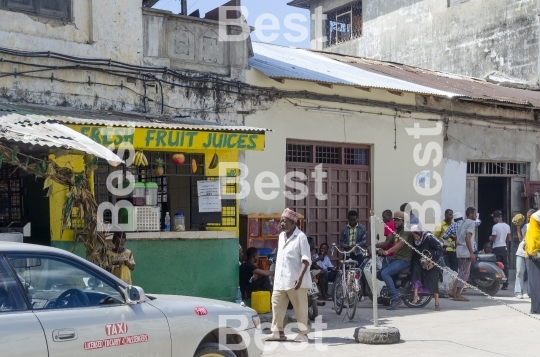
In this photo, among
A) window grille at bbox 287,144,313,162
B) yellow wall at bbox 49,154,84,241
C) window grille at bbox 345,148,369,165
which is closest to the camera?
yellow wall at bbox 49,154,84,241

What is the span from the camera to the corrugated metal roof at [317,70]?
13.3 m

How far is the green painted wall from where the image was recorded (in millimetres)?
10773

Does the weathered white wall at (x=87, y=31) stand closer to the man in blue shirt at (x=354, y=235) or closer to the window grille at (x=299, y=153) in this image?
the window grille at (x=299, y=153)

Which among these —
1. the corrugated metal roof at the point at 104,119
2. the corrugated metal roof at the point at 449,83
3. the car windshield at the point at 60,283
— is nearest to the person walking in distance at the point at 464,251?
the corrugated metal roof at the point at 449,83

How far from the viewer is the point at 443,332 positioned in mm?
10086

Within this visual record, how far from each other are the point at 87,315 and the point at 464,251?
383 inches

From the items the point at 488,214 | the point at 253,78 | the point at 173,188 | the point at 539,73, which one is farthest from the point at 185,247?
the point at 539,73

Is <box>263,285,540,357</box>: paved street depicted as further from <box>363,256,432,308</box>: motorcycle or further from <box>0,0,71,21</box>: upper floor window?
<box>0,0,71,21</box>: upper floor window

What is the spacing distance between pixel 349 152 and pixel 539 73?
862 cm

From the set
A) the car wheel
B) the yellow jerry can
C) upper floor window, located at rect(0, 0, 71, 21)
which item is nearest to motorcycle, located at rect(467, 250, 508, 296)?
the yellow jerry can

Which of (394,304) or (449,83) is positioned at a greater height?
(449,83)

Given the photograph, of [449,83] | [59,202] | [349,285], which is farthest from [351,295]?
[449,83]

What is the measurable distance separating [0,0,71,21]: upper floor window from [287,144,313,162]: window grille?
16.0 feet

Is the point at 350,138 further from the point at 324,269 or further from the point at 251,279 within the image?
the point at 251,279
